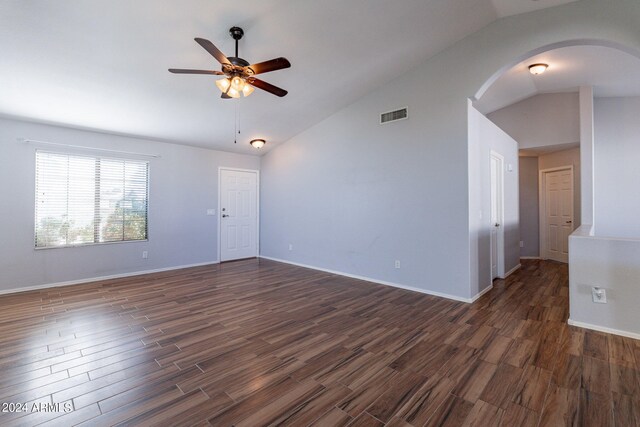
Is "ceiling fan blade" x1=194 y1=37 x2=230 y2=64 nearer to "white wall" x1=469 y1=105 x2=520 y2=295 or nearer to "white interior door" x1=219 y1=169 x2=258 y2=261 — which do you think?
"white wall" x1=469 y1=105 x2=520 y2=295

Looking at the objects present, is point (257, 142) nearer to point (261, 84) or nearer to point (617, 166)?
point (261, 84)

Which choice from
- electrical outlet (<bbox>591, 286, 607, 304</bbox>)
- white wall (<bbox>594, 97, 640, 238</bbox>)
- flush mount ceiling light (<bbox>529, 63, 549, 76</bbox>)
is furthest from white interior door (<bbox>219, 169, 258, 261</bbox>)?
white wall (<bbox>594, 97, 640, 238</bbox>)

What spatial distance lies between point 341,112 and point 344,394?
15.1ft

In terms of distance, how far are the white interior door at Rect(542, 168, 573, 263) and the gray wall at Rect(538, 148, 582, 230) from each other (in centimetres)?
8

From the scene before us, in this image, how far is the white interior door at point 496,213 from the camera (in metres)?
4.78

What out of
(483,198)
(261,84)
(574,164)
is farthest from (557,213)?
(261,84)

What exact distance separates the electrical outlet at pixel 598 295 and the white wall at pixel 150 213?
20.5ft

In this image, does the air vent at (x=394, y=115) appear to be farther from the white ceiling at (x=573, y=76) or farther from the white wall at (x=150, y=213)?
the white wall at (x=150, y=213)

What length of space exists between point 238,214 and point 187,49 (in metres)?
4.12

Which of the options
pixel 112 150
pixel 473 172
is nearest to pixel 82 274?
pixel 112 150

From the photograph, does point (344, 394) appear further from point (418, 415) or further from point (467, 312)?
point (467, 312)

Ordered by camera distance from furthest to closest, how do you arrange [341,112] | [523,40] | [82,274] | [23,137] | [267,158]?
[267,158] → [341,112] → [82,274] → [23,137] → [523,40]

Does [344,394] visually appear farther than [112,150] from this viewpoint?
No

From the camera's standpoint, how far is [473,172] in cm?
391
